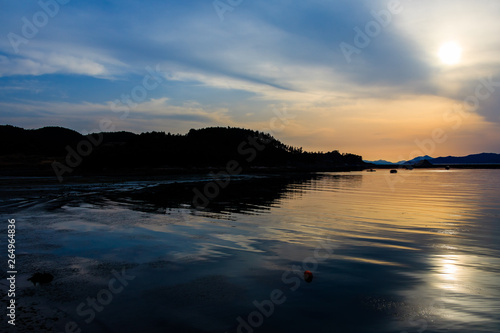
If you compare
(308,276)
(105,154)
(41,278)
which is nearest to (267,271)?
(308,276)

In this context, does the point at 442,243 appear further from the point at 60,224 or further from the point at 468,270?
the point at 60,224

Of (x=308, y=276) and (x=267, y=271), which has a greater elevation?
(x=308, y=276)

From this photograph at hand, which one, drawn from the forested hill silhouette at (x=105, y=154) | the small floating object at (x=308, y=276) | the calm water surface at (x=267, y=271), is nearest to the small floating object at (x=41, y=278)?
the calm water surface at (x=267, y=271)

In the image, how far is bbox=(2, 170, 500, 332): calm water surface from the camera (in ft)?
27.0

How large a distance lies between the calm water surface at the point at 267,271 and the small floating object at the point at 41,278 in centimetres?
24

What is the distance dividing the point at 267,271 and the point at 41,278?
7449 millimetres

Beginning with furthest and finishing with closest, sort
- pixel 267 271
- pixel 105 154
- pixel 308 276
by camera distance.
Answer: pixel 105 154, pixel 267 271, pixel 308 276

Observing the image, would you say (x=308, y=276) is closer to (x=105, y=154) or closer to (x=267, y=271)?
(x=267, y=271)

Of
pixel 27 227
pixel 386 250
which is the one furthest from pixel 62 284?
pixel 386 250

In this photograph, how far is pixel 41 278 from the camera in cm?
1028

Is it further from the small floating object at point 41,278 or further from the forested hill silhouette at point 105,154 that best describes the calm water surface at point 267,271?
the forested hill silhouette at point 105,154

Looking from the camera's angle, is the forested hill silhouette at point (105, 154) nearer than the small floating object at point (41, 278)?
No

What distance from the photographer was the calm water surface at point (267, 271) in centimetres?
824

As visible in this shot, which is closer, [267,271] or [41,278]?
[41,278]
